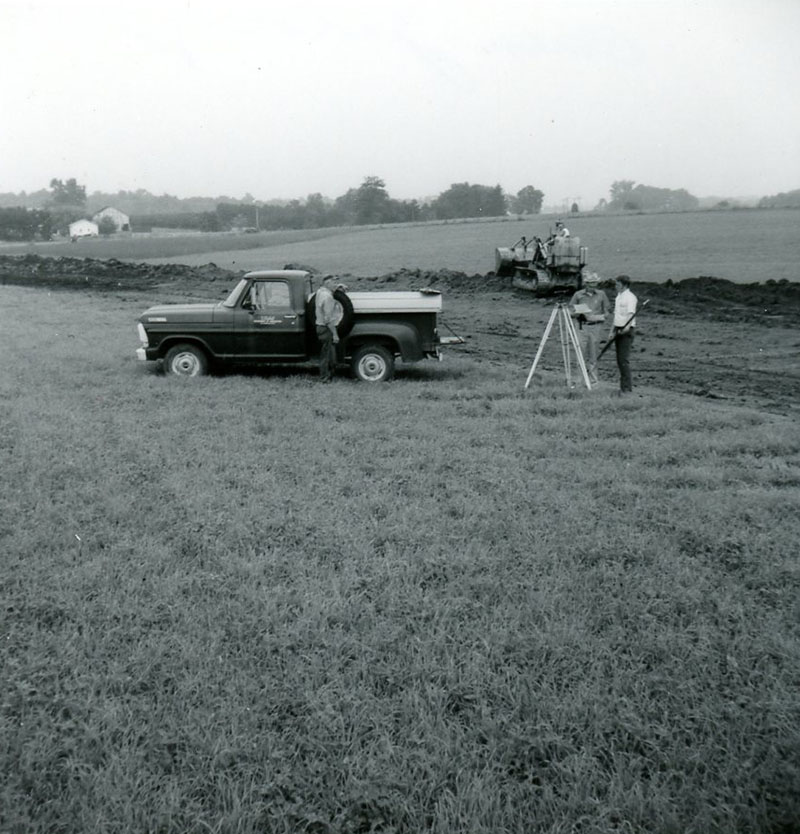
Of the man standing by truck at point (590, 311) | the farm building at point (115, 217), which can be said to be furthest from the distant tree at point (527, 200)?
the man standing by truck at point (590, 311)

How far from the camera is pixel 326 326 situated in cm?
1160

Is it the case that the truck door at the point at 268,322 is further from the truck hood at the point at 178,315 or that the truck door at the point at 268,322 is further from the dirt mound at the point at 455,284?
the dirt mound at the point at 455,284

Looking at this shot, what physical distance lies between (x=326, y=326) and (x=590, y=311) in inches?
153

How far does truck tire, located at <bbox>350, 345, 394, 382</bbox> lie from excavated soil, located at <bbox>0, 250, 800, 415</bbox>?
2.35m

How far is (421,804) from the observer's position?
3.15m

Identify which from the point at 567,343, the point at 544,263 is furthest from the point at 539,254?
the point at 567,343

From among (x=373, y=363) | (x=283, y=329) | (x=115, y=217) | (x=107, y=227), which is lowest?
(x=373, y=363)

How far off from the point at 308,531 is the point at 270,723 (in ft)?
7.59

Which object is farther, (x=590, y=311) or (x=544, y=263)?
(x=544, y=263)

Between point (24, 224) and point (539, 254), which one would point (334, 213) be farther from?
point (539, 254)

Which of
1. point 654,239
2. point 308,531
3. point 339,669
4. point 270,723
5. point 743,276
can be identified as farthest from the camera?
point 654,239

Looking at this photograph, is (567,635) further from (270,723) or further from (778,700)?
(270,723)

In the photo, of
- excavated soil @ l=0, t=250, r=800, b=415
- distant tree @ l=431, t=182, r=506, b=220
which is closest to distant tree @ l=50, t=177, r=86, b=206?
distant tree @ l=431, t=182, r=506, b=220

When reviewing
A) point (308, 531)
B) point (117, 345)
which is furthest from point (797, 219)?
point (308, 531)
